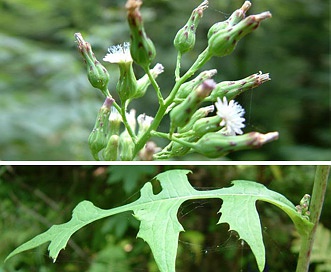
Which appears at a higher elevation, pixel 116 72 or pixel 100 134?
pixel 100 134

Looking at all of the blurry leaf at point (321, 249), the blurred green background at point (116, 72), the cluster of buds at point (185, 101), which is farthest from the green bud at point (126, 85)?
the blurred green background at point (116, 72)

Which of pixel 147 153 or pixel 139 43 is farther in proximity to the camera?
pixel 147 153

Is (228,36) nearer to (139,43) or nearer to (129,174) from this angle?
(139,43)

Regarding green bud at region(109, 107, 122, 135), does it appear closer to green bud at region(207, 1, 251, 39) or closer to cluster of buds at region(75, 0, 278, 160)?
cluster of buds at region(75, 0, 278, 160)

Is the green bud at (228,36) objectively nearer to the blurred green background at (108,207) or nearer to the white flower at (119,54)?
the white flower at (119,54)

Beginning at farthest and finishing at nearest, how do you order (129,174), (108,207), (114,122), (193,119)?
(129,174), (108,207), (114,122), (193,119)

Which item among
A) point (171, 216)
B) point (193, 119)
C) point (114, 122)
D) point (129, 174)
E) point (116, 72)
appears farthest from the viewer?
point (116, 72)

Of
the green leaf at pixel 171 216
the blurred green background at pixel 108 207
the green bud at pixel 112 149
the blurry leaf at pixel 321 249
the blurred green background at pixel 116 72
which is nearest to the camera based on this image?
the green leaf at pixel 171 216

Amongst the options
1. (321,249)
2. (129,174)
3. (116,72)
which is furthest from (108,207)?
(116,72)
